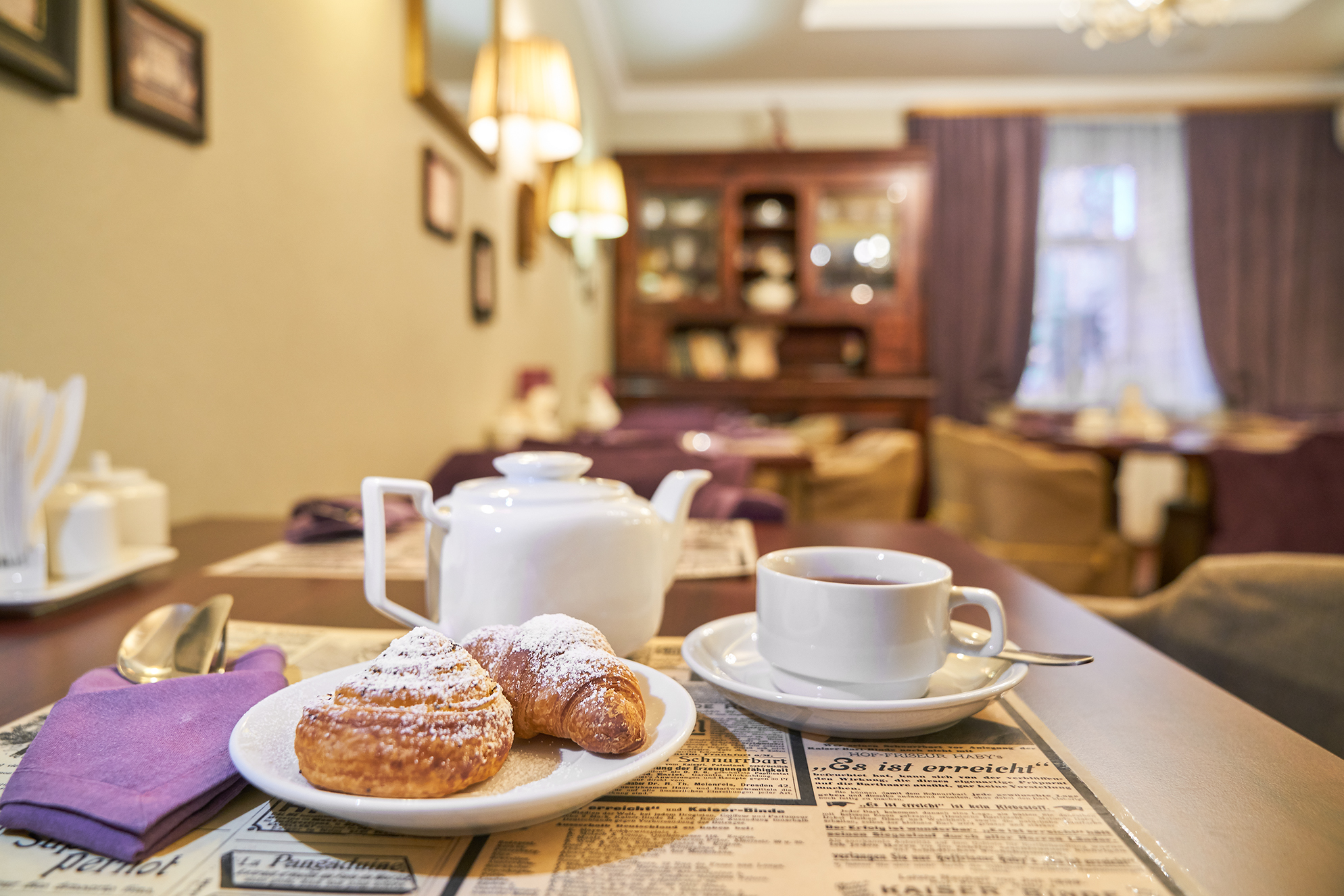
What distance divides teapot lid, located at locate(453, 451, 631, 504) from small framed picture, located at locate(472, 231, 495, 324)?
205 centimetres

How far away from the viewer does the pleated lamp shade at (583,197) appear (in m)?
3.46

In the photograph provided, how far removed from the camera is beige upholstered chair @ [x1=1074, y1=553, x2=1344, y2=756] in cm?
83

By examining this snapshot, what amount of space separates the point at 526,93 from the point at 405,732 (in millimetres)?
2444

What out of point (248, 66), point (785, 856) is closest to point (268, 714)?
point (785, 856)

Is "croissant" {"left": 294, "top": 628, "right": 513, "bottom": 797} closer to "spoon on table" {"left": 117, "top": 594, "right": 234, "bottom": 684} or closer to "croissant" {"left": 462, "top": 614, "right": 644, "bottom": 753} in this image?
"croissant" {"left": 462, "top": 614, "right": 644, "bottom": 753}

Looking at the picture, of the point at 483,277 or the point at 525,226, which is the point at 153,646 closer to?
the point at 483,277

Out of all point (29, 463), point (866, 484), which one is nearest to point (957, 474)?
point (866, 484)

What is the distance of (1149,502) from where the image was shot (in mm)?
5223

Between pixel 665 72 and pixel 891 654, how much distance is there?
5509 mm

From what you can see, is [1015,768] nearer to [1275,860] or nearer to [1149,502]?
[1275,860]

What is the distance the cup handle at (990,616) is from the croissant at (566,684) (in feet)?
0.77

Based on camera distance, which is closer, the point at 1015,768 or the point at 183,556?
the point at 1015,768

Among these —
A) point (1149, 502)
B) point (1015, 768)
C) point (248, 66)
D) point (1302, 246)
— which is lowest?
point (1149, 502)

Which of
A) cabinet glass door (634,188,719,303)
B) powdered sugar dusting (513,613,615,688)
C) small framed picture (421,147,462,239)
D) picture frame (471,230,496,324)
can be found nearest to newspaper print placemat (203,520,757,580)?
powdered sugar dusting (513,613,615,688)
